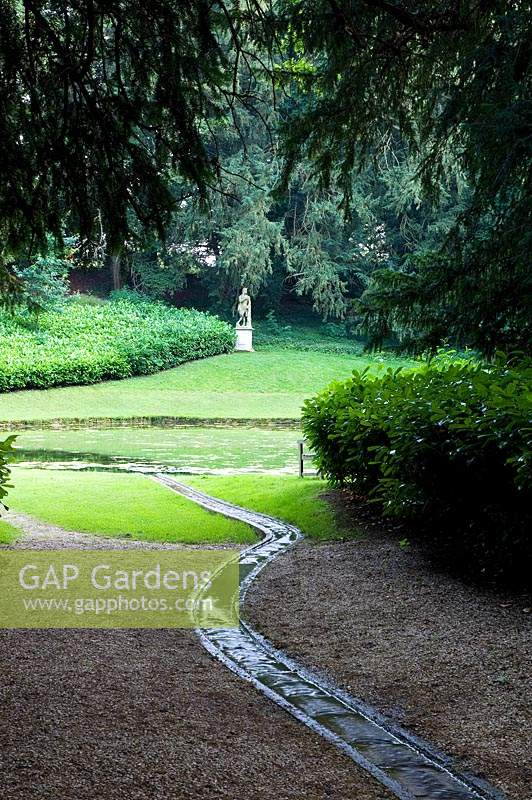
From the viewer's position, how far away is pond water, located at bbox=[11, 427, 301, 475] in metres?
13.9

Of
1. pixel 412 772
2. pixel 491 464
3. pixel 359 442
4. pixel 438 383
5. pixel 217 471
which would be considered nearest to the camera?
pixel 412 772

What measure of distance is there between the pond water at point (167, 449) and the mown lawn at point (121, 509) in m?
2.01

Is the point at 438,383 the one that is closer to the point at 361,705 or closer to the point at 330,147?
the point at 330,147

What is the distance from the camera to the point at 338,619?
17.4 ft

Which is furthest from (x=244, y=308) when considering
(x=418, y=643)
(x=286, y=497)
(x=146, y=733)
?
(x=146, y=733)

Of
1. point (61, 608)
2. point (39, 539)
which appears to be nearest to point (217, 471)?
point (39, 539)

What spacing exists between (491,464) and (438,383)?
160 cm

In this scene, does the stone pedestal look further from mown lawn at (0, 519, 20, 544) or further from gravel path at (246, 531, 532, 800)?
gravel path at (246, 531, 532, 800)

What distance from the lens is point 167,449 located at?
53.2 ft

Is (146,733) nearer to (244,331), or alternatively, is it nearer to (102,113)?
(102,113)

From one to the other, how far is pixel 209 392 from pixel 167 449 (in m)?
11.5

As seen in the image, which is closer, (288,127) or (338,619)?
(338,619)

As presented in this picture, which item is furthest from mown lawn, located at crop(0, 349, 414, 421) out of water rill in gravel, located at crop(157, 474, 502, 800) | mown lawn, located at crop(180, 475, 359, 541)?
water rill in gravel, located at crop(157, 474, 502, 800)

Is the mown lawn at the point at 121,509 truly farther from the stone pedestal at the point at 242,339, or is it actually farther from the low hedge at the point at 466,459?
the stone pedestal at the point at 242,339
